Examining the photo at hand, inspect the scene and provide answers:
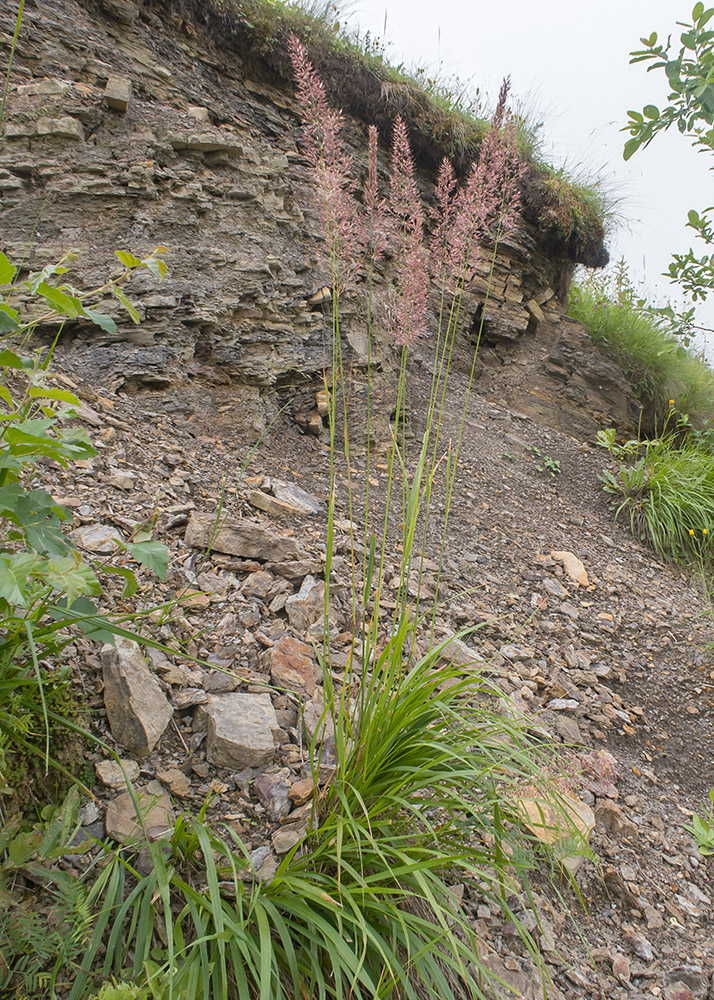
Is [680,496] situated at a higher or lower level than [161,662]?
higher

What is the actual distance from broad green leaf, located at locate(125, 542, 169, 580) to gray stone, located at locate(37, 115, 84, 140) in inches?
125

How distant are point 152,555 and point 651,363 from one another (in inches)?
227

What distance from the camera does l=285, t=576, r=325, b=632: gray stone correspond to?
2.20 metres

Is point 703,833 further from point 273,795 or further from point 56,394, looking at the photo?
point 56,394

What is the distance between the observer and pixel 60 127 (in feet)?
10.2

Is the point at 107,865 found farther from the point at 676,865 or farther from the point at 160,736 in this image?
the point at 676,865

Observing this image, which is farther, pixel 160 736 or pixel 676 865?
pixel 676 865

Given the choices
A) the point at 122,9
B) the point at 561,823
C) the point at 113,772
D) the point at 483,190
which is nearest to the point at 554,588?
the point at 561,823

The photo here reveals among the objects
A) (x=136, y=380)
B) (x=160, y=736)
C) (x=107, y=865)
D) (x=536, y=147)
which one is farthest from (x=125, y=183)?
(x=536, y=147)

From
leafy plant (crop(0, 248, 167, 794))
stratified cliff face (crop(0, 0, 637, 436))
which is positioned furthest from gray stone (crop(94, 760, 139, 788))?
stratified cliff face (crop(0, 0, 637, 436))

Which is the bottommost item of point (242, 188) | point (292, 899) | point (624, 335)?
point (292, 899)

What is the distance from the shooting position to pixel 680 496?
4406 mm

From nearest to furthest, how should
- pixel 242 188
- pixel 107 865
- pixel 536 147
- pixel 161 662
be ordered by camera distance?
pixel 107 865 → pixel 161 662 → pixel 242 188 → pixel 536 147

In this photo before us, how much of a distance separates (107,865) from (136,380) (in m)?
2.54
